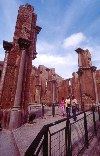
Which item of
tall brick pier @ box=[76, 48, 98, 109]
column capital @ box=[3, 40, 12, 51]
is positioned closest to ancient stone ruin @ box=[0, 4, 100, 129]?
column capital @ box=[3, 40, 12, 51]

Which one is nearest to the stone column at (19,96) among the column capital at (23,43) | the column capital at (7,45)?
the column capital at (23,43)

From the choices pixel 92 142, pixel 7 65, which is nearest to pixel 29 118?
pixel 7 65

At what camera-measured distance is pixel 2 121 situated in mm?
7105

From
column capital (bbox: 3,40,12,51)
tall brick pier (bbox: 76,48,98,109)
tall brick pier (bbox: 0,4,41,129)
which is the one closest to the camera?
tall brick pier (bbox: 0,4,41,129)

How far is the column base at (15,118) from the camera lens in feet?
22.3

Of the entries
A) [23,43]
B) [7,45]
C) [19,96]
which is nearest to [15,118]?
[19,96]

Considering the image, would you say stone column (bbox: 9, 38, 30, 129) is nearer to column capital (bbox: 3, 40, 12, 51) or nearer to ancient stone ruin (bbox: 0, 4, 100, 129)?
ancient stone ruin (bbox: 0, 4, 100, 129)

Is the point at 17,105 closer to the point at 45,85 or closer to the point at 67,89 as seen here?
the point at 45,85

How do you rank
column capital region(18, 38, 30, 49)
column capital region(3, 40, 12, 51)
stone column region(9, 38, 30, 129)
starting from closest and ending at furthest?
stone column region(9, 38, 30, 129)
column capital region(18, 38, 30, 49)
column capital region(3, 40, 12, 51)

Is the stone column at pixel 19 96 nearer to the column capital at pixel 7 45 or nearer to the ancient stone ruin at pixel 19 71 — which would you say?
the ancient stone ruin at pixel 19 71

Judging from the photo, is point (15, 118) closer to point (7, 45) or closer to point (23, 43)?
point (23, 43)

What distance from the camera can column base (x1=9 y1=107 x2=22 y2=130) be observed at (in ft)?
22.3

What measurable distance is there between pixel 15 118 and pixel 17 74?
2.64m

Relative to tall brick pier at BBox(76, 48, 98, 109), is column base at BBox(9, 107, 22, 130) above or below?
below
